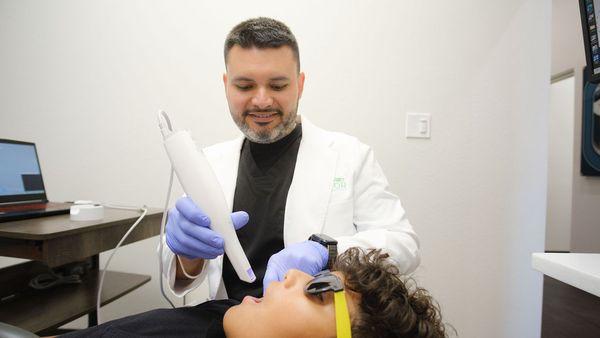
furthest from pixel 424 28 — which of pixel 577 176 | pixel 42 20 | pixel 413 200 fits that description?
pixel 577 176

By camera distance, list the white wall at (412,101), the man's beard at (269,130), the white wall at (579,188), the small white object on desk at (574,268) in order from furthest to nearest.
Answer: the white wall at (579,188) < the white wall at (412,101) < the man's beard at (269,130) < the small white object on desk at (574,268)

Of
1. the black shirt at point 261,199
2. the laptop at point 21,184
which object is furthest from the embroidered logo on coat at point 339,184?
the laptop at point 21,184

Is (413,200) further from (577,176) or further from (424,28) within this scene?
(577,176)

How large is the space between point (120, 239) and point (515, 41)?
68.2 inches

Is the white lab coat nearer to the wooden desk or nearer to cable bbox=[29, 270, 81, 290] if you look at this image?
the wooden desk

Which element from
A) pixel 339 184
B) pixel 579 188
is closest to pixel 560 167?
pixel 579 188

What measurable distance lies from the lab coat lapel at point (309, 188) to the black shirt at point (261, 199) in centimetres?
3

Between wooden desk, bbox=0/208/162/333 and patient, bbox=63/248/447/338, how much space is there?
253 mm

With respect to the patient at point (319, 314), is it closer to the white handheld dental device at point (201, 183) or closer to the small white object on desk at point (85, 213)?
the white handheld dental device at point (201, 183)

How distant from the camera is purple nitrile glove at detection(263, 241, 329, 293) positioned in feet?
2.22

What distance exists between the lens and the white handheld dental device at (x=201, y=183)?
25.3 inches

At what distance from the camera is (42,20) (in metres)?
1.51

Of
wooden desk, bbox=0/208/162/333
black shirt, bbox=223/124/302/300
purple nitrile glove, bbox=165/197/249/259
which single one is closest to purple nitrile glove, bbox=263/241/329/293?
purple nitrile glove, bbox=165/197/249/259

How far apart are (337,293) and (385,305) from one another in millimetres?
89
